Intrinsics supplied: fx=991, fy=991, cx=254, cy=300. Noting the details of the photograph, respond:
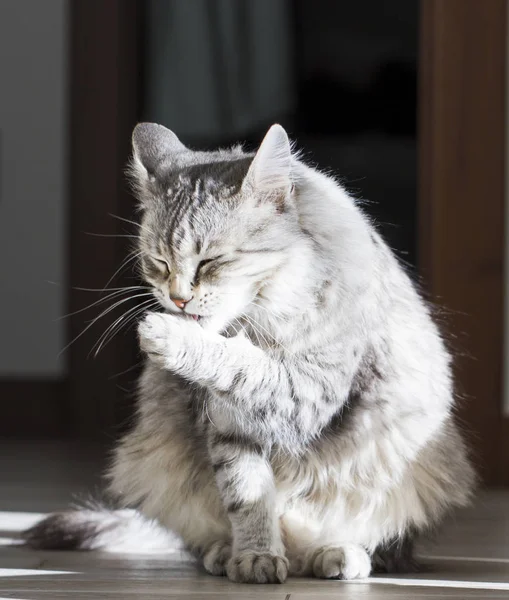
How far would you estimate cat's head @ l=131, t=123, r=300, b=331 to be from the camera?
1.35m

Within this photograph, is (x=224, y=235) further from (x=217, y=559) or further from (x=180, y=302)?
(x=217, y=559)

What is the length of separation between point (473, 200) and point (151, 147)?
3.84 ft

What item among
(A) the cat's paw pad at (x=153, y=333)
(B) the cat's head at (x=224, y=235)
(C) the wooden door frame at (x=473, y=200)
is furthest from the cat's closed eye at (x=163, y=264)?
(C) the wooden door frame at (x=473, y=200)

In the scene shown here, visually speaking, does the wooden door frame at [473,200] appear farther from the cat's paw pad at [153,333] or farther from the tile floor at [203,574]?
the cat's paw pad at [153,333]

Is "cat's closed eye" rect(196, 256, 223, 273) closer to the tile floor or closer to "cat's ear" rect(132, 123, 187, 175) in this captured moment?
"cat's ear" rect(132, 123, 187, 175)

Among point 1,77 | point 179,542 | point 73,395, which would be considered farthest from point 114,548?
point 1,77

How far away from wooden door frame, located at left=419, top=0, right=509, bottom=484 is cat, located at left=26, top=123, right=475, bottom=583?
853 millimetres

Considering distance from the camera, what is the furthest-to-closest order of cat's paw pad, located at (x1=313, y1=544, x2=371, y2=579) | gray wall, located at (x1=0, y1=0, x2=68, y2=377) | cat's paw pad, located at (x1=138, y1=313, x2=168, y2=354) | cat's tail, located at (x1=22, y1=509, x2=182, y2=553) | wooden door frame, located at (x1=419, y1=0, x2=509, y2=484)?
gray wall, located at (x1=0, y1=0, x2=68, y2=377) → wooden door frame, located at (x1=419, y1=0, x2=509, y2=484) → cat's tail, located at (x1=22, y1=509, x2=182, y2=553) → cat's paw pad, located at (x1=313, y1=544, x2=371, y2=579) → cat's paw pad, located at (x1=138, y1=313, x2=168, y2=354)

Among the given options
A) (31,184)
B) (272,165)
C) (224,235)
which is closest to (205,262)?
(224,235)

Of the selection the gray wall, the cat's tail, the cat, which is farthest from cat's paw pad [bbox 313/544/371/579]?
the gray wall

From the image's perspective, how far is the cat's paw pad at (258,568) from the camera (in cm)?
138

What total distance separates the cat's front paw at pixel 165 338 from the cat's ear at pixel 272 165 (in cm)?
22

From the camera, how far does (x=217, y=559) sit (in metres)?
1.48

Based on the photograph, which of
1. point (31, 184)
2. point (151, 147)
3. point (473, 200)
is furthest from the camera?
point (31, 184)
